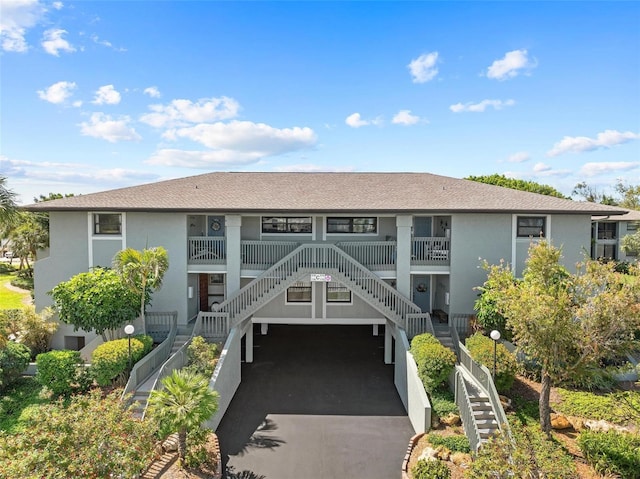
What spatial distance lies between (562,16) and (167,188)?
18185 millimetres

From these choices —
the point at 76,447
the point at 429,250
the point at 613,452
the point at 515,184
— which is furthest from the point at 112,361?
the point at 515,184

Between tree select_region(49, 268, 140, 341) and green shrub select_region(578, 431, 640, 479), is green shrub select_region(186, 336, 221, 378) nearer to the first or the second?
tree select_region(49, 268, 140, 341)

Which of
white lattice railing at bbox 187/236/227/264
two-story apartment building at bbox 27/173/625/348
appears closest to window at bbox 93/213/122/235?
two-story apartment building at bbox 27/173/625/348

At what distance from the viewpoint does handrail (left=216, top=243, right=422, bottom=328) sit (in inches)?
615

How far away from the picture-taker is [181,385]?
10.2 meters

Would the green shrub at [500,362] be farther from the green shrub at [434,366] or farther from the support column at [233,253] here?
the support column at [233,253]

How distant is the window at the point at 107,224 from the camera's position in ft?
55.3

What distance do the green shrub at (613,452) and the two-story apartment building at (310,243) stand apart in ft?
22.9

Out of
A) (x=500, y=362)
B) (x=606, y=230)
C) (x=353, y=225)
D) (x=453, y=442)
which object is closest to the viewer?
(x=453, y=442)

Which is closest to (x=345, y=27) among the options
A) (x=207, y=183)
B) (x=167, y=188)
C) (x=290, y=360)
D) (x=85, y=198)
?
(x=207, y=183)

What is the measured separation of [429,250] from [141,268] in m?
12.1

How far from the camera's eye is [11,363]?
13.9 metres

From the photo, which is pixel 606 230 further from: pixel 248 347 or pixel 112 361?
pixel 112 361

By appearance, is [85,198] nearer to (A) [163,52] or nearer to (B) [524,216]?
(A) [163,52]
